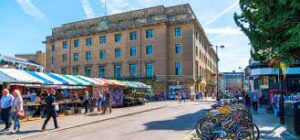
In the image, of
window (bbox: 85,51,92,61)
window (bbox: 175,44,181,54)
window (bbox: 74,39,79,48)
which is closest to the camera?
window (bbox: 175,44,181,54)

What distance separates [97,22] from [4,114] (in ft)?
184

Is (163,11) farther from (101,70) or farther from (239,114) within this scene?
(239,114)

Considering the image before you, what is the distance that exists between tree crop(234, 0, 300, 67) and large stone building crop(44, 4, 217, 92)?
143 feet

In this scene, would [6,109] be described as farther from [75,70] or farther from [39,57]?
[39,57]

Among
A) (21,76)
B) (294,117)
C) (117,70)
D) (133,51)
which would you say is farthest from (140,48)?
(294,117)

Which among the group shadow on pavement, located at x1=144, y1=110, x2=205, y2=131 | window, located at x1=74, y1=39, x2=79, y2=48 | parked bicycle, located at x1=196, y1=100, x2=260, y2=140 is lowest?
shadow on pavement, located at x1=144, y1=110, x2=205, y2=131

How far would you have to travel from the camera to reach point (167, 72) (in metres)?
56.8

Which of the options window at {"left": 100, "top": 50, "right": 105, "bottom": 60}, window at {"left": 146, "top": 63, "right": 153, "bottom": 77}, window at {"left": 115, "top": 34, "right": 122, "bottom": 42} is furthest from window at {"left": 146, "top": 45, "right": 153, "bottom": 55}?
window at {"left": 100, "top": 50, "right": 105, "bottom": 60}

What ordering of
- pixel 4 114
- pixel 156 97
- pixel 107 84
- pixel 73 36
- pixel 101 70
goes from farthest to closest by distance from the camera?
pixel 73 36 → pixel 101 70 → pixel 156 97 → pixel 107 84 → pixel 4 114

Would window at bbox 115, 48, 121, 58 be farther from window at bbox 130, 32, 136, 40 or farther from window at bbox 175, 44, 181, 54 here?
window at bbox 175, 44, 181, 54

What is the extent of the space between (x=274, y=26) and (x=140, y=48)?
50774mm

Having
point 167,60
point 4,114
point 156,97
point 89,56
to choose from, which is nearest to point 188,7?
point 167,60

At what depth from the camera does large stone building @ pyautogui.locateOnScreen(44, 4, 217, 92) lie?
5609 centimetres

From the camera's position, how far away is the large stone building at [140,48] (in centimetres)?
5609
